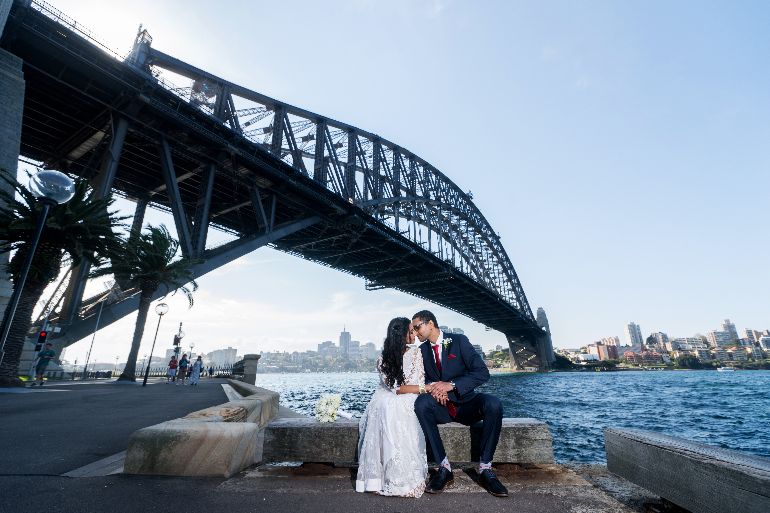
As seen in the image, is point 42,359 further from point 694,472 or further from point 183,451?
point 694,472

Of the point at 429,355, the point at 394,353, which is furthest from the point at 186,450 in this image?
the point at 429,355

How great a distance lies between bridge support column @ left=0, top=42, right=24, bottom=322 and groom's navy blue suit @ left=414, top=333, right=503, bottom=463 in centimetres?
1743

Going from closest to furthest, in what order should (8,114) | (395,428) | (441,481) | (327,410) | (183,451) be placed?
(441,481) → (395,428) → (183,451) → (327,410) → (8,114)

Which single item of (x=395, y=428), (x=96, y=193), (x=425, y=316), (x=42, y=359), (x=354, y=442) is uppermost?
(x=96, y=193)

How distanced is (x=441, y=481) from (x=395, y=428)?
0.61m

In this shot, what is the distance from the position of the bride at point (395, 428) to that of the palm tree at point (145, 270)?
70.9 feet

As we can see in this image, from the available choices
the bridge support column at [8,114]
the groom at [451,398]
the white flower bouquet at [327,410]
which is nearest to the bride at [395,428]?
the groom at [451,398]

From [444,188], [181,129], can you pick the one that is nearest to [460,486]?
[181,129]

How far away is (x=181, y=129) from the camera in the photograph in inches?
771

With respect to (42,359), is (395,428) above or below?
below

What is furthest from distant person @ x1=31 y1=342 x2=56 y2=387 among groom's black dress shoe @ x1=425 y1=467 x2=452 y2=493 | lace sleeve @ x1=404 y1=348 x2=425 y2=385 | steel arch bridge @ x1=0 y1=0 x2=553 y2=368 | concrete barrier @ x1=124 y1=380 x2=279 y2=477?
groom's black dress shoe @ x1=425 y1=467 x2=452 y2=493

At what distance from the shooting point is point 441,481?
3285 millimetres

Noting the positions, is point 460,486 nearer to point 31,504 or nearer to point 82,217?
point 31,504

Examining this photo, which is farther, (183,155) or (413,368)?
(183,155)
